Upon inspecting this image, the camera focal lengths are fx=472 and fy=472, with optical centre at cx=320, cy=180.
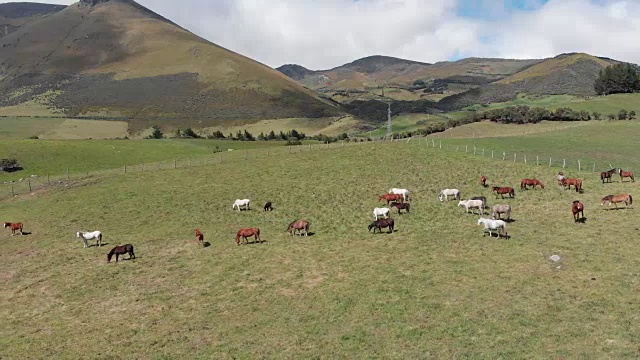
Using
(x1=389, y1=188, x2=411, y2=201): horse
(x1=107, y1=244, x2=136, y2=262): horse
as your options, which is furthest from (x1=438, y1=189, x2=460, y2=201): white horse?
(x1=107, y1=244, x2=136, y2=262): horse

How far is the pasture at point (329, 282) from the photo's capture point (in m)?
17.8

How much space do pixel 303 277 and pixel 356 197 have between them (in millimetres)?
17619

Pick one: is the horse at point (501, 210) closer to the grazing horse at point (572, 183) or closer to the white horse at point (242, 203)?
the grazing horse at point (572, 183)

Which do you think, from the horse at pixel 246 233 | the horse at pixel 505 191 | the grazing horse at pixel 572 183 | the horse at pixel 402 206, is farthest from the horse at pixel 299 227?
the grazing horse at pixel 572 183

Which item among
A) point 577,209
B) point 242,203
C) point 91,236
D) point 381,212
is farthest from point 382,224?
point 91,236

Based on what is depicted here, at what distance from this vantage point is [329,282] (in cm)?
2359

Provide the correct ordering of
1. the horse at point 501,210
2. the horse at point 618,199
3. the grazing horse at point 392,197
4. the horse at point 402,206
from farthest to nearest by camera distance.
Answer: the grazing horse at point 392,197 < the horse at point 402,206 < the horse at point 618,199 < the horse at point 501,210

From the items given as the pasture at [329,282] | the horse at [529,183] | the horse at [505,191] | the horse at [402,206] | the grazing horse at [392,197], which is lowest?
the pasture at [329,282]

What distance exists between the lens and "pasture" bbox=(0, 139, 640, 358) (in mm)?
17828

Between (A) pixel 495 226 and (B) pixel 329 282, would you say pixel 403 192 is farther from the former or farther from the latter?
(B) pixel 329 282

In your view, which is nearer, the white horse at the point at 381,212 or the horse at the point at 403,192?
the white horse at the point at 381,212

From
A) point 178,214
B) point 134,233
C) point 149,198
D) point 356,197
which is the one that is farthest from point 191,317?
point 149,198

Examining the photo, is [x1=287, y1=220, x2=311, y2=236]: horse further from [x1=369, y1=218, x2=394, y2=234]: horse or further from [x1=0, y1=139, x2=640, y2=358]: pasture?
[x1=369, y1=218, x2=394, y2=234]: horse

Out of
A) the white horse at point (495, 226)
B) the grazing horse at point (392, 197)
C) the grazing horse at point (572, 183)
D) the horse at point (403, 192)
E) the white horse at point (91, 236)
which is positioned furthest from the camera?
the horse at point (403, 192)
